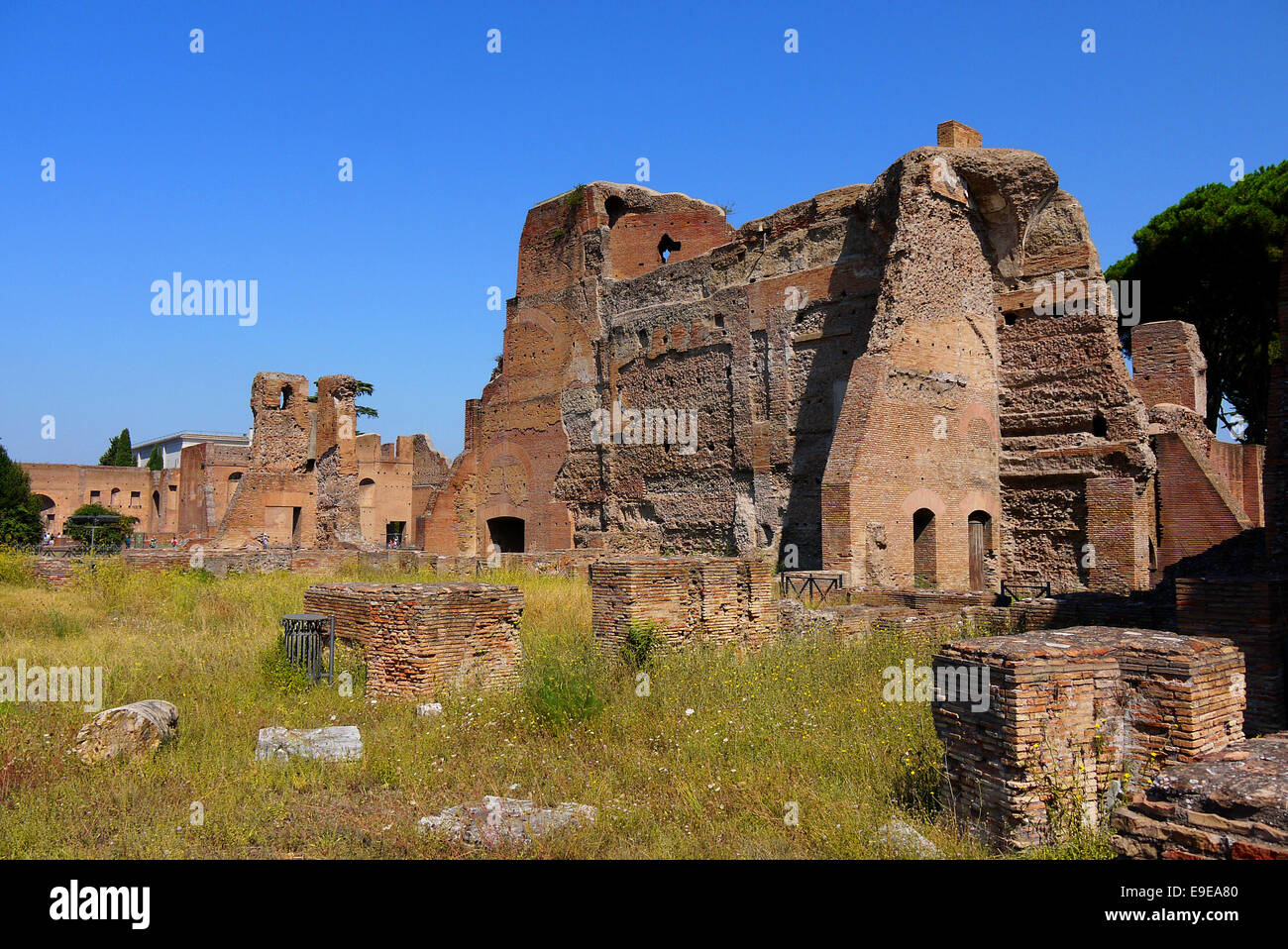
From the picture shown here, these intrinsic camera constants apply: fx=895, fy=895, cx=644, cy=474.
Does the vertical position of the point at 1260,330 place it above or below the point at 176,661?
above

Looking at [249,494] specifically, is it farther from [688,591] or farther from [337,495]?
[688,591]

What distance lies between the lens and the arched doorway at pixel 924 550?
14.5 meters

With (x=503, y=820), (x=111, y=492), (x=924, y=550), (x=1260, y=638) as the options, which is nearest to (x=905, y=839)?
(x=503, y=820)

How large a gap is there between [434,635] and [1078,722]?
16.1 feet

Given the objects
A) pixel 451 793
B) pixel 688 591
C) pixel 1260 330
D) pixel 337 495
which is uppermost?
pixel 1260 330

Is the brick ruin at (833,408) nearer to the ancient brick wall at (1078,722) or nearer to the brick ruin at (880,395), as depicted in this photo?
the brick ruin at (880,395)

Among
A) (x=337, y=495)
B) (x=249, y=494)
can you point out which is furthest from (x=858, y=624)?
(x=249, y=494)

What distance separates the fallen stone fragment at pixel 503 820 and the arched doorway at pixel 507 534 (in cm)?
1793

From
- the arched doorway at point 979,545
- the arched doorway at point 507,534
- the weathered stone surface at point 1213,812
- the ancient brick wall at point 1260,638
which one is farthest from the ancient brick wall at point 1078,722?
the arched doorway at point 507,534

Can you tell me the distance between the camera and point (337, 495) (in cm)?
2264

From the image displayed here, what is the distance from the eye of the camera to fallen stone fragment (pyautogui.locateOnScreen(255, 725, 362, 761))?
18.5 feet

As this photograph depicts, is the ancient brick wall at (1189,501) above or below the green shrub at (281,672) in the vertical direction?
above
